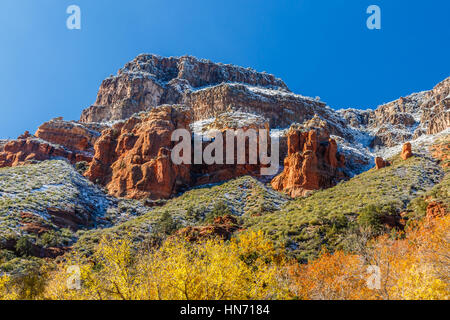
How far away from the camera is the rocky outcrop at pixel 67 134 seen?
72.3 metres

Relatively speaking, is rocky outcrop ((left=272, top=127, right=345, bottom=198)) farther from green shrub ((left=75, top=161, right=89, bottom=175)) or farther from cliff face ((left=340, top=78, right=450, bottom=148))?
green shrub ((left=75, top=161, right=89, bottom=175))

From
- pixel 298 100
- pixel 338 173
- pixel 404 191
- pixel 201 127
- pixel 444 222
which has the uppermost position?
pixel 298 100

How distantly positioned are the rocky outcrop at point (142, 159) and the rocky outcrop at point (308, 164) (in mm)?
17986

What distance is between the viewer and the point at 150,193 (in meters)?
54.7

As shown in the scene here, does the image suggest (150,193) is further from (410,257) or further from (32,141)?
(410,257)

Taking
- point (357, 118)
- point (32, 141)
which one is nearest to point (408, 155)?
point (32, 141)

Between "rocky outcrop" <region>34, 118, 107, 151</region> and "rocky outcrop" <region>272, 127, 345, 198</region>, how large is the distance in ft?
145

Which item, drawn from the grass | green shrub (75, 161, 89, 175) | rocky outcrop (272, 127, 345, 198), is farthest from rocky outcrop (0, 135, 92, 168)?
the grass

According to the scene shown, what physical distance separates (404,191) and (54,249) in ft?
125

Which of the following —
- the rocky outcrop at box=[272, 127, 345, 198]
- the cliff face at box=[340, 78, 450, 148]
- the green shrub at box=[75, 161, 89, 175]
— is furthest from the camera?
the cliff face at box=[340, 78, 450, 148]

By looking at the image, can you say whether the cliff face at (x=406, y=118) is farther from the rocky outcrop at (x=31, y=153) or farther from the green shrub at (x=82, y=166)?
the rocky outcrop at (x=31, y=153)

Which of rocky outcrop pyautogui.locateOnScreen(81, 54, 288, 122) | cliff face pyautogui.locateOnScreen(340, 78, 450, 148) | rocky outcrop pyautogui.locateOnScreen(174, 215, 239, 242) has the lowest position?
rocky outcrop pyautogui.locateOnScreen(174, 215, 239, 242)

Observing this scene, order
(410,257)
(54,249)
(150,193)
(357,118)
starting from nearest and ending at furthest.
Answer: (410,257), (54,249), (150,193), (357,118)

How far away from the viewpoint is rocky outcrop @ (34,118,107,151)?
72312 millimetres
